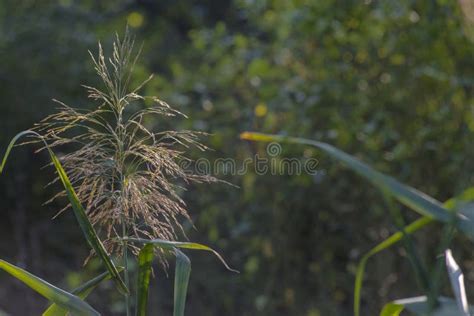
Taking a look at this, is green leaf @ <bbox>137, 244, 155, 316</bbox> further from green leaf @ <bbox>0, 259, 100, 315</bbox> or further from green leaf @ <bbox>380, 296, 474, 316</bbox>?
green leaf @ <bbox>380, 296, 474, 316</bbox>

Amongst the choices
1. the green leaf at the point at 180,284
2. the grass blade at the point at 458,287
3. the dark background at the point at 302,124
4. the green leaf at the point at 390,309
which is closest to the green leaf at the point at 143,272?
the green leaf at the point at 180,284

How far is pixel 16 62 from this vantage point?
5500 mm

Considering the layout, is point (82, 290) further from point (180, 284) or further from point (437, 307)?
point (437, 307)

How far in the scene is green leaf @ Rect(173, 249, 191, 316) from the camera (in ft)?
4.72

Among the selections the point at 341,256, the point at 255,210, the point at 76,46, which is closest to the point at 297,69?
the point at 255,210

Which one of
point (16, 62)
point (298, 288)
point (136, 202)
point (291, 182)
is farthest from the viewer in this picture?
point (16, 62)

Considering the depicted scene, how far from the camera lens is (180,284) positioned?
1.45m

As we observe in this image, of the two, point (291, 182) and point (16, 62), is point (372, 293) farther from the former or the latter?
point (16, 62)

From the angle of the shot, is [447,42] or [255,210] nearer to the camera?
[447,42]

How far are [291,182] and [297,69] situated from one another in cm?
63

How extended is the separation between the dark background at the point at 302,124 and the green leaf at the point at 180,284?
8.24ft

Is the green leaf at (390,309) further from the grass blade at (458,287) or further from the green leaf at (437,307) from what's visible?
the grass blade at (458,287)

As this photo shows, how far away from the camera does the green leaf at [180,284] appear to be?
1.44 metres

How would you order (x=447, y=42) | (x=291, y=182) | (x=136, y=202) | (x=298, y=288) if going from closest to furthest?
(x=136, y=202), (x=447, y=42), (x=291, y=182), (x=298, y=288)
